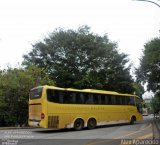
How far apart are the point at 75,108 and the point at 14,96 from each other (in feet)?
27.9

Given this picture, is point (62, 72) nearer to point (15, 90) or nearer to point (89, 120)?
point (15, 90)

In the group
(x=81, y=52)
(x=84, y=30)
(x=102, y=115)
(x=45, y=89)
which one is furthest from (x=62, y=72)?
(x=45, y=89)

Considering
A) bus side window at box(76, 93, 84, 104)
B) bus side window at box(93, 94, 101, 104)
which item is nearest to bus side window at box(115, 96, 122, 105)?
bus side window at box(93, 94, 101, 104)

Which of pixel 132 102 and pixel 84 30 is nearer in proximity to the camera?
pixel 132 102

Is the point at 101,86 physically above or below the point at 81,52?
below

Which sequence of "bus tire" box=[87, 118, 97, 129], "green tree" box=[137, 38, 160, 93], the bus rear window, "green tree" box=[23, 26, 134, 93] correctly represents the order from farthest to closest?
"green tree" box=[23, 26, 134, 93] → "green tree" box=[137, 38, 160, 93] → "bus tire" box=[87, 118, 97, 129] → the bus rear window

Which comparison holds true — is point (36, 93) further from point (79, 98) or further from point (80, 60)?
point (80, 60)

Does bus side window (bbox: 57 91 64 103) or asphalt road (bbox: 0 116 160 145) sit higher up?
bus side window (bbox: 57 91 64 103)

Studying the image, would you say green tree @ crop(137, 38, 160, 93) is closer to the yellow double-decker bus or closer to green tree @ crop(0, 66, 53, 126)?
the yellow double-decker bus

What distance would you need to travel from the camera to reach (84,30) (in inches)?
1804

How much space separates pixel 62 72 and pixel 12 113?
12.0m

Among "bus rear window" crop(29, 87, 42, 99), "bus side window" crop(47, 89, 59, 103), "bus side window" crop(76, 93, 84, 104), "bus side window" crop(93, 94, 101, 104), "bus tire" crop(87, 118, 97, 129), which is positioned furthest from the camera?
"bus side window" crop(93, 94, 101, 104)

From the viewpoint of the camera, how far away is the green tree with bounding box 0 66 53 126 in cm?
3045

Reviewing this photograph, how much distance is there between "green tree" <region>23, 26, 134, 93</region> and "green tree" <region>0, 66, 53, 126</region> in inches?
392
